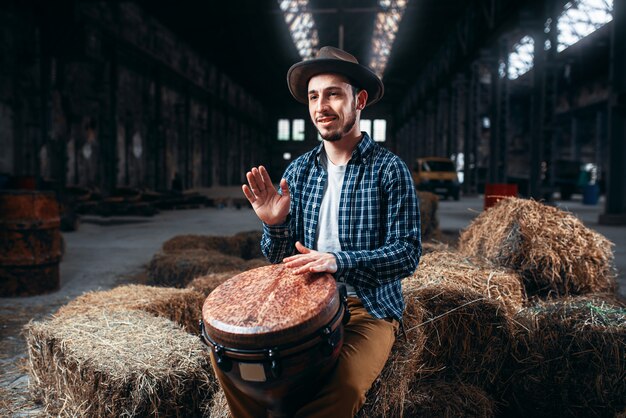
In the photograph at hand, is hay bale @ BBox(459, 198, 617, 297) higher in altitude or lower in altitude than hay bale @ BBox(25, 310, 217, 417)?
higher

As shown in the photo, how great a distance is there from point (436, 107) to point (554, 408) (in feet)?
100.0

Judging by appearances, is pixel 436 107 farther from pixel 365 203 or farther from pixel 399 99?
pixel 365 203

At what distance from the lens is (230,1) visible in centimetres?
2244

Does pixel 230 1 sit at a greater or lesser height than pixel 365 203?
greater

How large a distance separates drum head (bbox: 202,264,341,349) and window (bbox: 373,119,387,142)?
46.2m

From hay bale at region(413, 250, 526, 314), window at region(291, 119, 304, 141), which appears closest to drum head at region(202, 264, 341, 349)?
hay bale at region(413, 250, 526, 314)

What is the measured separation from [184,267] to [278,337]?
14.2 ft

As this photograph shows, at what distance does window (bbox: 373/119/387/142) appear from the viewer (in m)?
47.4

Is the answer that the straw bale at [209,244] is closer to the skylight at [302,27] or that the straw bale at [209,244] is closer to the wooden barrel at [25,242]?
the wooden barrel at [25,242]

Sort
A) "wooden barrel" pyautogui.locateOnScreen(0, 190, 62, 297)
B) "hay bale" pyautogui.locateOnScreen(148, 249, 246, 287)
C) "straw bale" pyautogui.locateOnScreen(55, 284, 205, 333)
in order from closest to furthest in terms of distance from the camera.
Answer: "straw bale" pyautogui.locateOnScreen(55, 284, 205, 333) → "wooden barrel" pyautogui.locateOnScreen(0, 190, 62, 297) → "hay bale" pyautogui.locateOnScreen(148, 249, 246, 287)

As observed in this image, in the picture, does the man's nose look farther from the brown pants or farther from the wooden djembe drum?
the brown pants

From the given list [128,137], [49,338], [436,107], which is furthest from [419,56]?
[49,338]

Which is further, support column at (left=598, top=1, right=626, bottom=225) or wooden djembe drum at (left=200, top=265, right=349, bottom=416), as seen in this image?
support column at (left=598, top=1, right=626, bottom=225)

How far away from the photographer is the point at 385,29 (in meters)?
29.6
